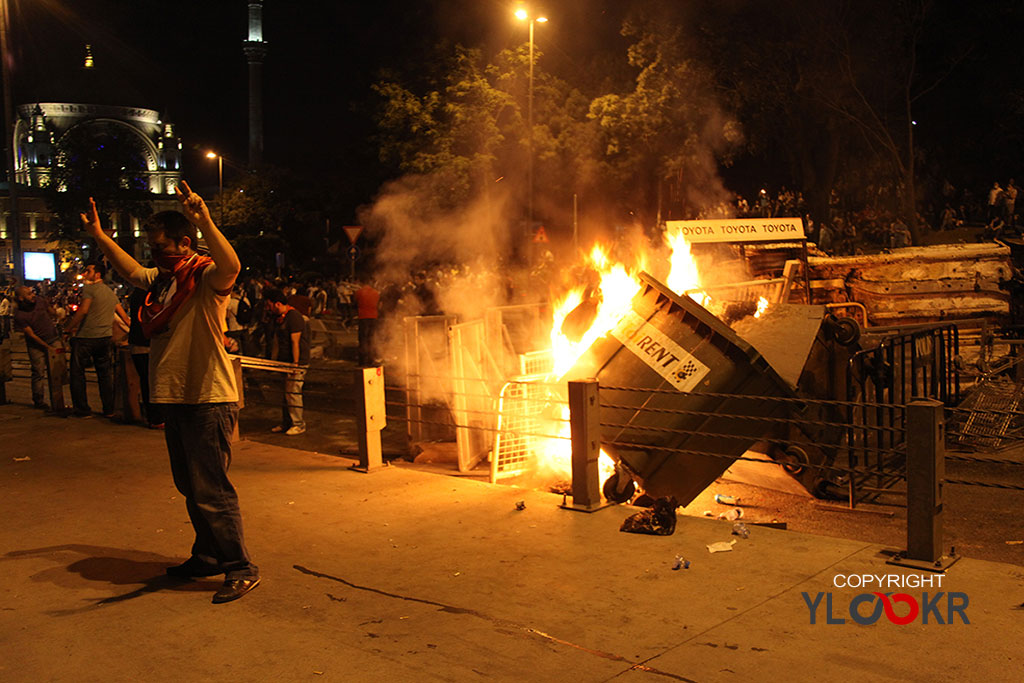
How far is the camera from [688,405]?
6691 millimetres

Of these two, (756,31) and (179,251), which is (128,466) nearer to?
(179,251)

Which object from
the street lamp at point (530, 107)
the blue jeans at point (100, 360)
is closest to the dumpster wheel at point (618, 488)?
the blue jeans at point (100, 360)

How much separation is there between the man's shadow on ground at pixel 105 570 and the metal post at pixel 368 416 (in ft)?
7.70

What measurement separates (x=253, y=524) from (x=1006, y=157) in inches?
1171

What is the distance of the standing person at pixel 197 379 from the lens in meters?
4.59

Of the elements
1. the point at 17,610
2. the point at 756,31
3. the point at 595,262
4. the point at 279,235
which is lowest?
the point at 17,610

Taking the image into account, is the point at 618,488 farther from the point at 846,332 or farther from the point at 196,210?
the point at 196,210

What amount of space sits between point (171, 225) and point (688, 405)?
3881 millimetres

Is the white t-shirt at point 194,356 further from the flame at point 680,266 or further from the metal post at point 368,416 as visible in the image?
the flame at point 680,266

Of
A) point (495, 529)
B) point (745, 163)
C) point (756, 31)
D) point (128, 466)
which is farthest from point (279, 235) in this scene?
point (495, 529)

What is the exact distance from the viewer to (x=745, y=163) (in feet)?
97.1

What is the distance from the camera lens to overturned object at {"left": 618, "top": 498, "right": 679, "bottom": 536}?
5.51 metres

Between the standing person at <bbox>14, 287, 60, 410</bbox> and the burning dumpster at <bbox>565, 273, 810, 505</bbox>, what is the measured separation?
8976mm

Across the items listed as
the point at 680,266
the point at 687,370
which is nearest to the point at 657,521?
the point at 687,370
